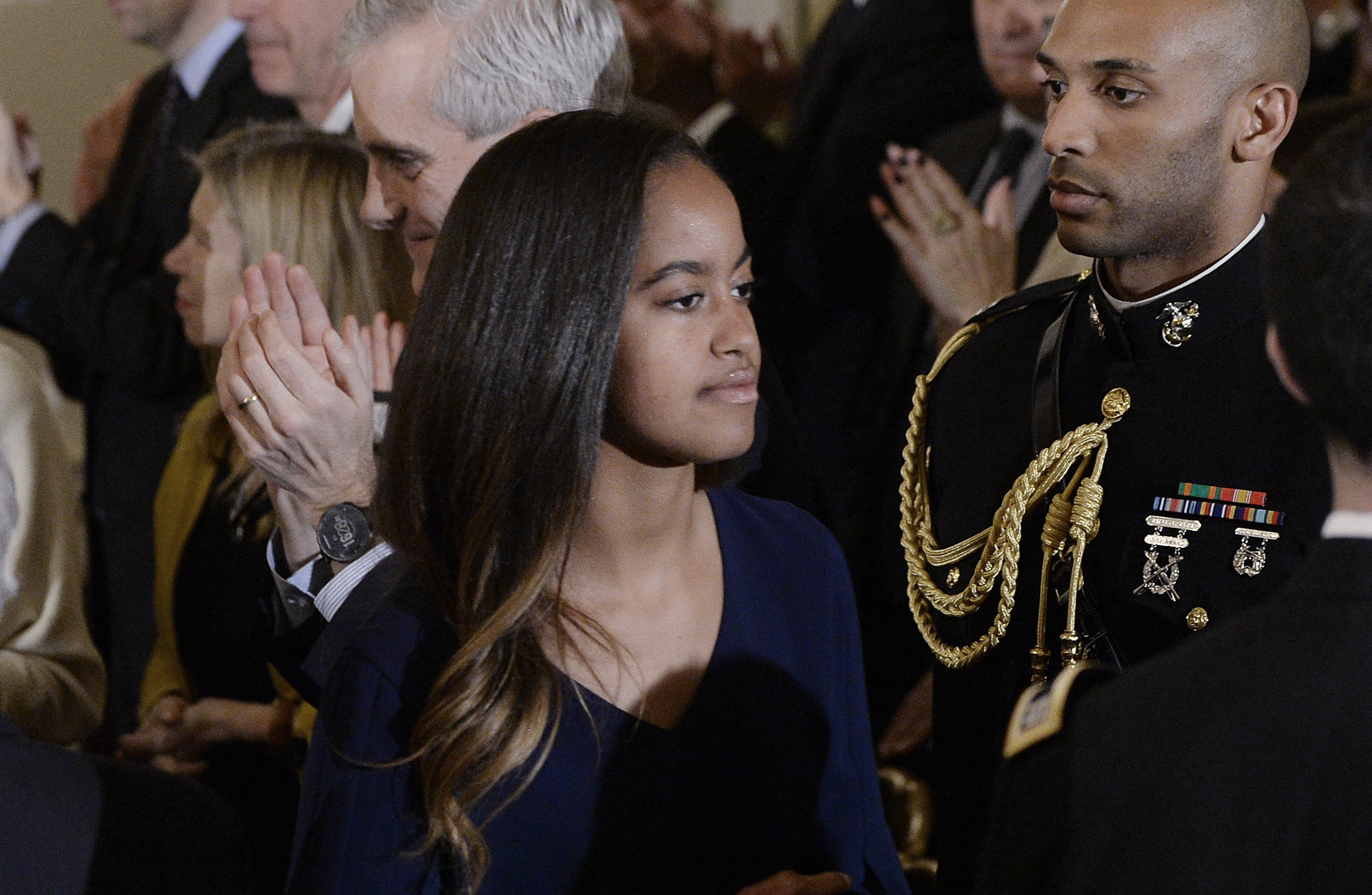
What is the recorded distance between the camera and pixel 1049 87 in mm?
1817

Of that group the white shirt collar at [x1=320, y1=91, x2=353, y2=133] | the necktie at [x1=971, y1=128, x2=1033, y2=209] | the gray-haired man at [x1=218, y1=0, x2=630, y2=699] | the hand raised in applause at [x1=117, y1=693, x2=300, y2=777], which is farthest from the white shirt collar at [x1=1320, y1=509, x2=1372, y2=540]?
the white shirt collar at [x1=320, y1=91, x2=353, y2=133]

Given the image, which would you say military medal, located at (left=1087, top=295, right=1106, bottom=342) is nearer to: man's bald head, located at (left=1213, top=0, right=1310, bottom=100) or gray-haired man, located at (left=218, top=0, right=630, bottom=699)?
man's bald head, located at (left=1213, top=0, right=1310, bottom=100)

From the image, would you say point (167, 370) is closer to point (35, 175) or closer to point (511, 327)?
point (35, 175)

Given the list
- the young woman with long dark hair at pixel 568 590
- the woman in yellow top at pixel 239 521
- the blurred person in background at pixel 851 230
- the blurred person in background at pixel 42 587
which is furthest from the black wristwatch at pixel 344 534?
the blurred person in background at pixel 851 230

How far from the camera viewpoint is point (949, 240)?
2.71 metres

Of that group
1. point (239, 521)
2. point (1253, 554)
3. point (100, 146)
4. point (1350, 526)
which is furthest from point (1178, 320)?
point (100, 146)

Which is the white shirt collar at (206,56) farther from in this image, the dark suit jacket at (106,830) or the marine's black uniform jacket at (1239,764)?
the marine's black uniform jacket at (1239,764)

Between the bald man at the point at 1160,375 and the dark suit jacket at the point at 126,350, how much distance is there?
2.02 metres

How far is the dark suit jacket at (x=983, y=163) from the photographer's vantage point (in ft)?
9.02

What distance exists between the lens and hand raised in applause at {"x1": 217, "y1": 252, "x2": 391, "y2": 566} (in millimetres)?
1882

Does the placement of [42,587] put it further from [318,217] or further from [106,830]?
[106,830]

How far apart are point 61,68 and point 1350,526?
4.36 meters

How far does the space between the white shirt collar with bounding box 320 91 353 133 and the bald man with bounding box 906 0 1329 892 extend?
1.64m

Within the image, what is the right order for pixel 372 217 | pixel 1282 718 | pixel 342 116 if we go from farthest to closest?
pixel 342 116 < pixel 372 217 < pixel 1282 718
